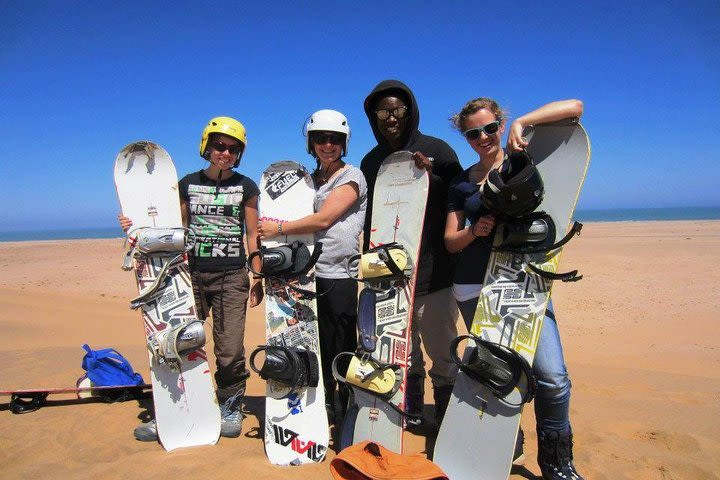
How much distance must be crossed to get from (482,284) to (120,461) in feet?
7.87

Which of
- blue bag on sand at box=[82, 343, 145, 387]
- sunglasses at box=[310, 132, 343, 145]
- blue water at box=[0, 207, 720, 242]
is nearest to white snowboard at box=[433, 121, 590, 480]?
sunglasses at box=[310, 132, 343, 145]

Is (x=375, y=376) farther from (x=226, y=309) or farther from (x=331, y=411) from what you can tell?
(x=226, y=309)

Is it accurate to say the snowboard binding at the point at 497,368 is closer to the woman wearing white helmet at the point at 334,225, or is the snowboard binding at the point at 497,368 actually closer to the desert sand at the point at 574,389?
the desert sand at the point at 574,389

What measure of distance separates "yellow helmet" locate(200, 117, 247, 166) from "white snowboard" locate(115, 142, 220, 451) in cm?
38

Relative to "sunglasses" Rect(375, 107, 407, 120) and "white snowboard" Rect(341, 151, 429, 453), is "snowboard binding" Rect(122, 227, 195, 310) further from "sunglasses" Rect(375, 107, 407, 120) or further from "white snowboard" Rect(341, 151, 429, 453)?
"sunglasses" Rect(375, 107, 407, 120)

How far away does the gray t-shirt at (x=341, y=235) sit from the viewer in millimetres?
2773

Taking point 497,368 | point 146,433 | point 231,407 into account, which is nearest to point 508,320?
point 497,368

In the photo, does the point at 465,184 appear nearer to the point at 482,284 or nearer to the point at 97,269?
the point at 482,284

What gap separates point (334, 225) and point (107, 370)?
252cm

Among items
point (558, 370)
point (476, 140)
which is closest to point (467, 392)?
point (558, 370)

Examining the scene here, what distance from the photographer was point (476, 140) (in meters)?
2.40

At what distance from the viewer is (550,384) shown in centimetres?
219

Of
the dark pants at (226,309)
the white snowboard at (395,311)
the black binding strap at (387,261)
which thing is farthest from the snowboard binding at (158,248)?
the white snowboard at (395,311)

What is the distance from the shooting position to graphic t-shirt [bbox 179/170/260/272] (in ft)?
9.76
